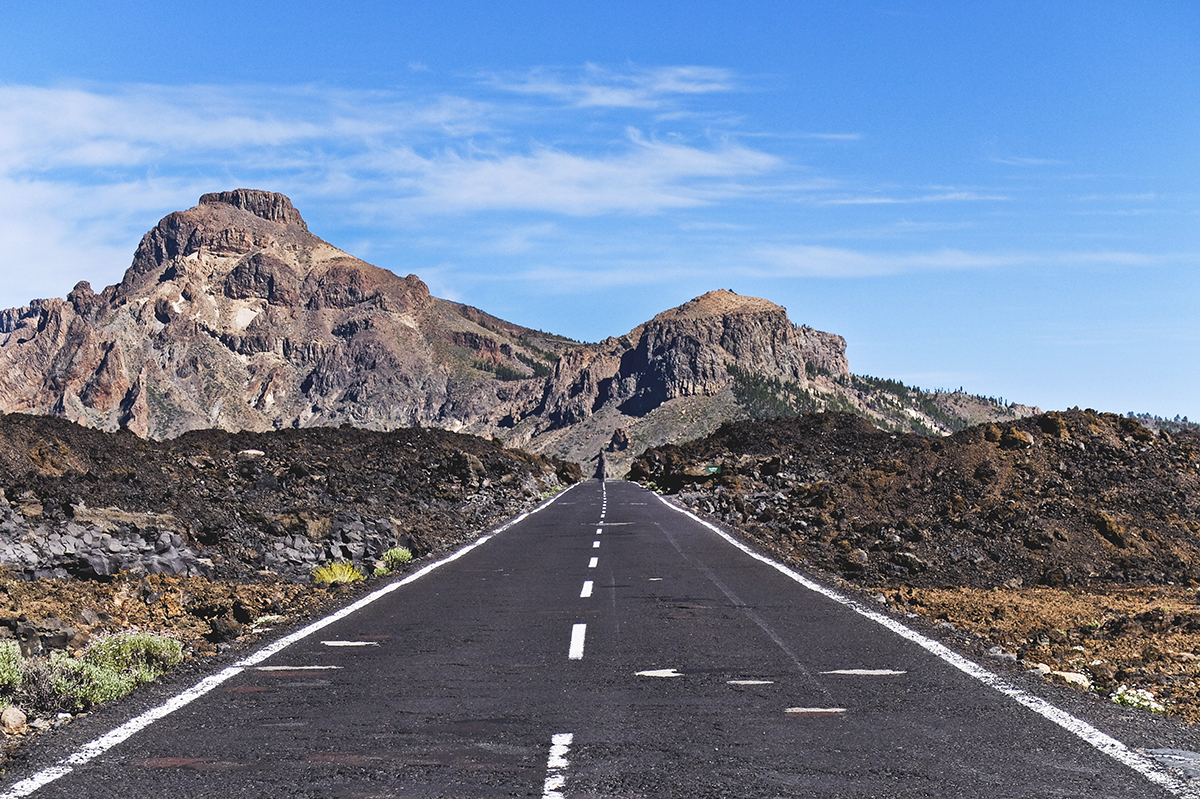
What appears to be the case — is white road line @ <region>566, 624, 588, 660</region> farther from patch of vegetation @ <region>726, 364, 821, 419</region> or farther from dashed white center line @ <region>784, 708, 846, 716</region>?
patch of vegetation @ <region>726, 364, 821, 419</region>

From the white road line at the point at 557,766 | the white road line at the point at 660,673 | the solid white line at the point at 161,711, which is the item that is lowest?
the solid white line at the point at 161,711

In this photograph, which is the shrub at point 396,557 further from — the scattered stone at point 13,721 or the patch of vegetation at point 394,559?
the scattered stone at point 13,721

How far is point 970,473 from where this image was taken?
2608cm

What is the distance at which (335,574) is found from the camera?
14.8m

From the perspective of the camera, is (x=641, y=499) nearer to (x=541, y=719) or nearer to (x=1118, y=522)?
(x=1118, y=522)

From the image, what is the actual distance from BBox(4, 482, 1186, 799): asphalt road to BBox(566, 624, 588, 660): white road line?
48 mm

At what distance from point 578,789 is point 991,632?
6773 mm

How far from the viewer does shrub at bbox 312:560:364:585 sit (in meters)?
14.5

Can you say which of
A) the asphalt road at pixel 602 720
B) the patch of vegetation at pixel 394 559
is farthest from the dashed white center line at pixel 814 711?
the patch of vegetation at pixel 394 559

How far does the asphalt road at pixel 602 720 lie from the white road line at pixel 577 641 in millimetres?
48

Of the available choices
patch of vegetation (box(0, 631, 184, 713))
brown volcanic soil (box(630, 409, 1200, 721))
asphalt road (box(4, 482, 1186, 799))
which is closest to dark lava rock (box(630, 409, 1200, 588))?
brown volcanic soil (box(630, 409, 1200, 721))

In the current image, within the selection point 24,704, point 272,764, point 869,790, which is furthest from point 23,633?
point 869,790

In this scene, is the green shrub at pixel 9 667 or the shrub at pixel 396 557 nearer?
the green shrub at pixel 9 667

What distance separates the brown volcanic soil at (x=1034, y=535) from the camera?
10.2m
